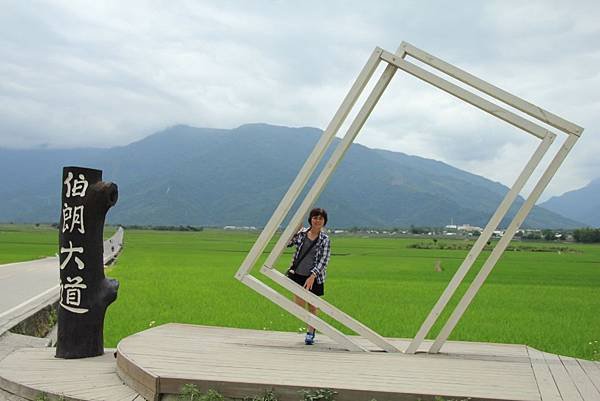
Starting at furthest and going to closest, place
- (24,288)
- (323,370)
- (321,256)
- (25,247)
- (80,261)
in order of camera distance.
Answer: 1. (25,247)
2. (24,288)
3. (321,256)
4. (80,261)
5. (323,370)

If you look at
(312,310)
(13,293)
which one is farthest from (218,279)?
(312,310)

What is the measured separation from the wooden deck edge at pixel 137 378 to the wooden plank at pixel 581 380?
3.02m

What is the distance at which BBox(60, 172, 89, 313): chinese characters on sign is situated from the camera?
6.72 meters

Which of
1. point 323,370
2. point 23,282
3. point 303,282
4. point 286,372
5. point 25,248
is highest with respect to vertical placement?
point 303,282

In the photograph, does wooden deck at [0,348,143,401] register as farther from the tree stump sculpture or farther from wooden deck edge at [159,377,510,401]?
wooden deck edge at [159,377,510,401]

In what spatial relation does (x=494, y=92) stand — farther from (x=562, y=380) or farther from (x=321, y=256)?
(x=562, y=380)

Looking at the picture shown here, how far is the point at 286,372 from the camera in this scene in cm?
528

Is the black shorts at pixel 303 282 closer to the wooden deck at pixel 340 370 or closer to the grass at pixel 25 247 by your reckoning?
the wooden deck at pixel 340 370

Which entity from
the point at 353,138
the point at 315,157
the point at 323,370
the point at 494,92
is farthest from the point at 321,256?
the point at 494,92

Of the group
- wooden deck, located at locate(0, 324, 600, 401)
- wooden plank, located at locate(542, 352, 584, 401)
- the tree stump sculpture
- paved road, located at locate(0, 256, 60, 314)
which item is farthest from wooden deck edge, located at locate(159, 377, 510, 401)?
paved road, located at locate(0, 256, 60, 314)

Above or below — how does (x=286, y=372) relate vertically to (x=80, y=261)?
above

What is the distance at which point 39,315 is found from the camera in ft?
34.0

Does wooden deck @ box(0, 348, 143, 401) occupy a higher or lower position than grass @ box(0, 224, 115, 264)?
higher

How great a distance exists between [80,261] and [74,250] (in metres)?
0.12
